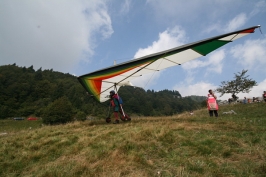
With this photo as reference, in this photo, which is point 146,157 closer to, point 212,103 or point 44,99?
point 212,103

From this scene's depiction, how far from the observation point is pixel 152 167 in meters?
2.96

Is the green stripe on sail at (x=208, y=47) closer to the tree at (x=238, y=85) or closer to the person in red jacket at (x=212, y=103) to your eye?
the person in red jacket at (x=212, y=103)

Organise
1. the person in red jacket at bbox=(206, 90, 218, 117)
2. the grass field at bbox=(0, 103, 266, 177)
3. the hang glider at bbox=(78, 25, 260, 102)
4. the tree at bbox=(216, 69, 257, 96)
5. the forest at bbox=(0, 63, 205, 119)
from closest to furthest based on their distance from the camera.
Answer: the grass field at bbox=(0, 103, 266, 177) → the hang glider at bbox=(78, 25, 260, 102) → the person in red jacket at bbox=(206, 90, 218, 117) → the tree at bbox=(216, 69, 257, 96) → the forest at bbox=(0, 63, 205, 119)

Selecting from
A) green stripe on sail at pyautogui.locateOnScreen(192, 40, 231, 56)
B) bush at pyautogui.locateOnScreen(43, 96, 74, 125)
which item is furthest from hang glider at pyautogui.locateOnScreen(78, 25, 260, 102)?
bush at pyautogui.locateOnScreen(43, 96, 74, 125)

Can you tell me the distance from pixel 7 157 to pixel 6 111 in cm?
11896

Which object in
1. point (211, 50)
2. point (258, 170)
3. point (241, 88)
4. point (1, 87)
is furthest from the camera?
point (1, 87)

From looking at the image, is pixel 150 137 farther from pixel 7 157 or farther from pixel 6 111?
pixel 6 111

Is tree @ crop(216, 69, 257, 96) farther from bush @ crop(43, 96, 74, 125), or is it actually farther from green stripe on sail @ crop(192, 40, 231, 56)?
bush @ crop(43, 96, 74, 125)

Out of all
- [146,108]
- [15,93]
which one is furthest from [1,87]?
[146,108]

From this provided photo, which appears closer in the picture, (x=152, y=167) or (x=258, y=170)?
(x=258, y=170)

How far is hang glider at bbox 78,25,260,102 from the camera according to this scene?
23.6ft

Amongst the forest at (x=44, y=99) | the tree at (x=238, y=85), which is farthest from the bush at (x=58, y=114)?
the tree at (x=238, y=85)

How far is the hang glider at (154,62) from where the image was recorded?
7.19 meters

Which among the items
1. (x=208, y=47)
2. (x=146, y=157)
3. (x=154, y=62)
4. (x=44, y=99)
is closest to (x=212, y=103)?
(x=208, y=47)
